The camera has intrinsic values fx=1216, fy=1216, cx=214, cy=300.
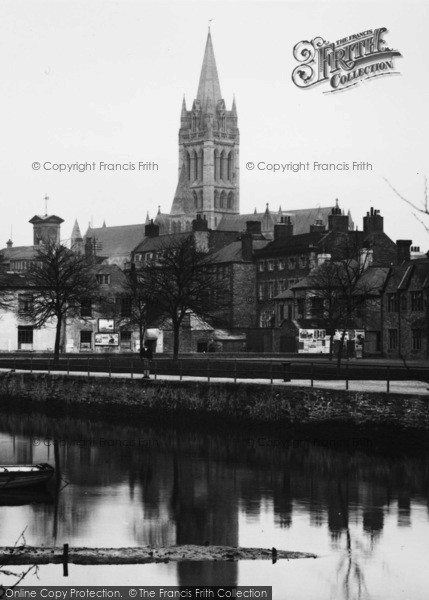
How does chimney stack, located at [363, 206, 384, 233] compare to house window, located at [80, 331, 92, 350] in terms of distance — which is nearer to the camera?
house window, located at [80, 331, 92, 350]

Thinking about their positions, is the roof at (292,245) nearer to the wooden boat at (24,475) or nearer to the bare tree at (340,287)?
the bare tree at (340,287)

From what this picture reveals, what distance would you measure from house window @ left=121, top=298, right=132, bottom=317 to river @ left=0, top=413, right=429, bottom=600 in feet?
163

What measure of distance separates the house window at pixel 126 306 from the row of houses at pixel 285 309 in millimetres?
168

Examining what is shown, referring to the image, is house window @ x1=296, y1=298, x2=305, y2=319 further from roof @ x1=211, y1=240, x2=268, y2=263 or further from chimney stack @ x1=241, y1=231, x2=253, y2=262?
chimney stack @ x1=241, y1=231, x2=253, y2=262

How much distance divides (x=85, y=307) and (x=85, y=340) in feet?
35.7

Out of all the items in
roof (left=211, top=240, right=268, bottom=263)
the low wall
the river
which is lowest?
the river

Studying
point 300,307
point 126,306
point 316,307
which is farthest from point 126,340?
point 316,307

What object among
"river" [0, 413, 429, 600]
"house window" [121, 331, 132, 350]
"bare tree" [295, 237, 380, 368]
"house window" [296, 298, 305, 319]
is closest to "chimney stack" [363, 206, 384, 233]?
"bare tree" [295, 237, 380, 368]

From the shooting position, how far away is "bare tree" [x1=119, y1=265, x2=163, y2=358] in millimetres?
89812

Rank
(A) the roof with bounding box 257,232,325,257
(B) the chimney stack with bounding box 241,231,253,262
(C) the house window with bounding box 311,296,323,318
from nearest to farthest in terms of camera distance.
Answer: (C) the house window with bounding box 311,296,323,318
(A) the roof with bounding box 257,232,325,257
(B) the chimney stack with bounding box 241,231,253,262

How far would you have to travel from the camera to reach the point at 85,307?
9188 centimetres

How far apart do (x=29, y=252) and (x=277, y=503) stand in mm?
115392

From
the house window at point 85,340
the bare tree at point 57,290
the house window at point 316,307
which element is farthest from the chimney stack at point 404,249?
the house window at point 85,340

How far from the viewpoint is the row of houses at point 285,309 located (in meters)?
87.3
